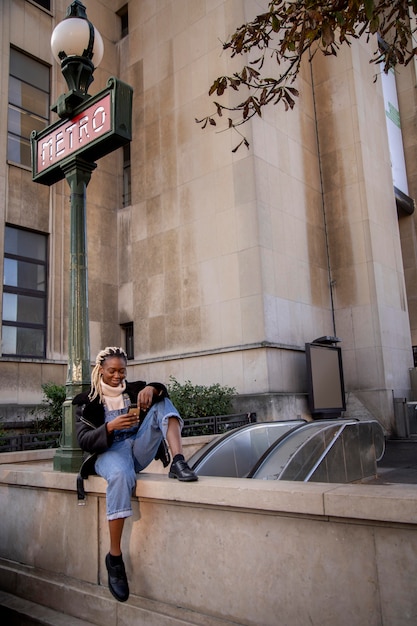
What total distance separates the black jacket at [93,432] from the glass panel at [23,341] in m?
11.6

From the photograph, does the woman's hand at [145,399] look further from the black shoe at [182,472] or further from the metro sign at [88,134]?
the metro sign at [88,134]

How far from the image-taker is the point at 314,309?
1717 cm

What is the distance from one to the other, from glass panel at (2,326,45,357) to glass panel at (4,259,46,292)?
4.34ft

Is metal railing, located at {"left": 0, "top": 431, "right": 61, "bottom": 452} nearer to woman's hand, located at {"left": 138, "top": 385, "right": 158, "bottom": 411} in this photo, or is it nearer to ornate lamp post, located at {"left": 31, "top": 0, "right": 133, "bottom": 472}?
ornate lamp post, located at {"left": 31, "top": 0, "right": 133, "bottom": 472}

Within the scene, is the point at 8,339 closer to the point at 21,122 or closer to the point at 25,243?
the point at 25,243

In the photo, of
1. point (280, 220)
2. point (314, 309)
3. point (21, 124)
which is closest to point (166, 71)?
point (21, 124)

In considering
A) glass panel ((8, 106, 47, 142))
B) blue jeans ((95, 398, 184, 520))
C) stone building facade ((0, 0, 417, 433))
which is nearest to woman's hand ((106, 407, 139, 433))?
blue jeans ((95, 398, 184, 520))

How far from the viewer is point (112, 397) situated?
4.38 meters

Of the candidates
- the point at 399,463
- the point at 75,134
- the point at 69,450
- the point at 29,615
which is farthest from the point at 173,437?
the point at 399,463

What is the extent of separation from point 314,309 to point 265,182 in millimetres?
4433

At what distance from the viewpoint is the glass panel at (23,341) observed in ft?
49.2

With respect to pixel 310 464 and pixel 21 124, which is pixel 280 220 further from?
pixel 310 464

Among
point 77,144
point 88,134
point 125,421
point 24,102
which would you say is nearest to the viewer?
point 125,421

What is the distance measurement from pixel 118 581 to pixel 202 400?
9833 millimetres
